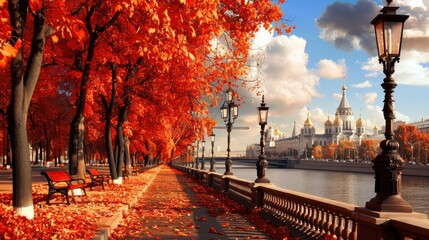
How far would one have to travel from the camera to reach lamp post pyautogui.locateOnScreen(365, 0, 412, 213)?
8281 millimetres

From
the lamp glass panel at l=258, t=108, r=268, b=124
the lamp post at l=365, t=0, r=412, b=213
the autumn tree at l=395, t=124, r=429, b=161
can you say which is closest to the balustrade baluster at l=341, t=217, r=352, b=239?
the lamp post at l=365, t=0, r=412, b=213

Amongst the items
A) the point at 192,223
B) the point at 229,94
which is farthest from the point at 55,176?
the point at 229,94

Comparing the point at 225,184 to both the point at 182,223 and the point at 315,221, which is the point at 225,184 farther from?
the point at 315,221

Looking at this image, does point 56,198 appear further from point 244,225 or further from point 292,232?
point 292,232

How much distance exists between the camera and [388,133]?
8828 mm

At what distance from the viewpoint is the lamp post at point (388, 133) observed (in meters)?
8.28

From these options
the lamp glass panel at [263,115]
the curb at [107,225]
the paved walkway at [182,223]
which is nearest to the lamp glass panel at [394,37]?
the paved walkway at [182,223]

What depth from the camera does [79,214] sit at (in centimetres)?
1402

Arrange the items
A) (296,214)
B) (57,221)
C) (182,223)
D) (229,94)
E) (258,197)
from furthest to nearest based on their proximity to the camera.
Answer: (229,94), (258,197), (182,223), (296,214), (57,221)

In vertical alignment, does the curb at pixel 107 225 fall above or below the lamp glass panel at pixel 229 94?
below

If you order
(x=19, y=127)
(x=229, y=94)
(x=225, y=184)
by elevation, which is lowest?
(x=225, y=184)

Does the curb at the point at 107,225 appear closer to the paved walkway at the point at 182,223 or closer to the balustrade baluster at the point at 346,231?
the paved walkway at the point at 182,223

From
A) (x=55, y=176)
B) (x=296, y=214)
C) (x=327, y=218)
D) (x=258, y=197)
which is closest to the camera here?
(x=327, y=218)

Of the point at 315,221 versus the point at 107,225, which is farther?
the point at 107,225
